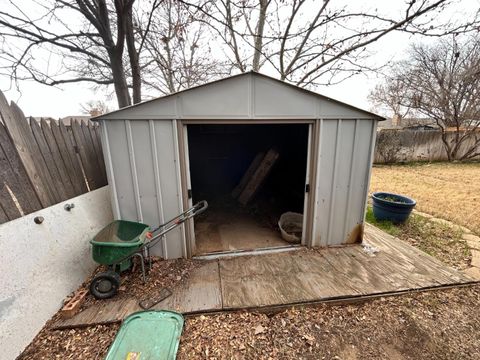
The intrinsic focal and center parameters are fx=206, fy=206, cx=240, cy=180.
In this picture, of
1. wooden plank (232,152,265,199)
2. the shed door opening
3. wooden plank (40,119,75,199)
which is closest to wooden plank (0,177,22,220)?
wooden plank (40,119,75,199)

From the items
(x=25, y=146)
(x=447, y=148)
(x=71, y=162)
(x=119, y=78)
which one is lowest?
(x=447, y=148)

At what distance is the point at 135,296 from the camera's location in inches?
96.9

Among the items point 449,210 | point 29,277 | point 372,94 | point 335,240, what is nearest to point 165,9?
point 29,277

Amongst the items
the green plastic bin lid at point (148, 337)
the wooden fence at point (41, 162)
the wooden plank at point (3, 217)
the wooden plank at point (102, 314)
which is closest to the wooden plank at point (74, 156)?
the wooden fence at point (41, 162)

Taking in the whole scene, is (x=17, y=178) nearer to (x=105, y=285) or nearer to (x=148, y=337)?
(x=105, y=285)

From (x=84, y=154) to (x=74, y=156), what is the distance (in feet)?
0.53

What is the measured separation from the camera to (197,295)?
2480mm

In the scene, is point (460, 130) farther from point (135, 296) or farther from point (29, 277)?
point (29, 277)

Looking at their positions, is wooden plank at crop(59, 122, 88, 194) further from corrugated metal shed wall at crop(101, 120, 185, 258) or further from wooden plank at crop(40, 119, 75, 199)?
corrugated metal shed wall at crop(101, 120, 185, 258)

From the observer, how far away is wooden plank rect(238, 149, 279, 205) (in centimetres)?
523

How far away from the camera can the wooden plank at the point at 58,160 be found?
8.13 feet

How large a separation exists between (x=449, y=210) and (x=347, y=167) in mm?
4003

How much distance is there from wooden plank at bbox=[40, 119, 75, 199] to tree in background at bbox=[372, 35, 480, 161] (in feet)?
47.6

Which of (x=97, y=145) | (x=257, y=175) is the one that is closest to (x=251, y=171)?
(x=257, y=175)
